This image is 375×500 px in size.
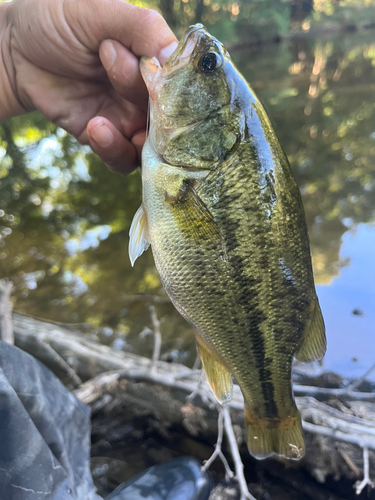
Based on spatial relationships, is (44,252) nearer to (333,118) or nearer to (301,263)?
(301,263)

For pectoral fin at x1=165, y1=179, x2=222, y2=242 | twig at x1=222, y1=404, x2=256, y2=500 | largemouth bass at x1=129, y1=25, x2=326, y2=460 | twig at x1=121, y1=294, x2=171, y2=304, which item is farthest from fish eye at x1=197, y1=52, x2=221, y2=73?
twig at x1=121, y1=294, x2=171, y2=304

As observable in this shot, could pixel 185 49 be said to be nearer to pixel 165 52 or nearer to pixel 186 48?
pixel 186 48

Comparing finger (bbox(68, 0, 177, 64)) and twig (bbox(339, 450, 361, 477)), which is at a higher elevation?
finger (bbox(68, 0, 177, 64))

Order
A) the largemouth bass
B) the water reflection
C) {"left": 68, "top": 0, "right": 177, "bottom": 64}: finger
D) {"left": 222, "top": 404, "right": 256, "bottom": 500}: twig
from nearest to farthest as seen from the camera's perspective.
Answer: the largemouth bass
{"left": 68, "top": 0, "right": 177, "bottom": 64}: finger
{"left": 222, "top": 404, "right": 256, "bottom": 500}: twig
the water reflection

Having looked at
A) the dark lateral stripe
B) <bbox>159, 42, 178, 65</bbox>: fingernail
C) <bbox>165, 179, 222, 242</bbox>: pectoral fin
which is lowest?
the dark lateral stripe

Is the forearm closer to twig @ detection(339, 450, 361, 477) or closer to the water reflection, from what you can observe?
the water reflection

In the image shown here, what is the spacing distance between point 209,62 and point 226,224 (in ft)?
2.18

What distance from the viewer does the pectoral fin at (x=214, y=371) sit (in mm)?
1429

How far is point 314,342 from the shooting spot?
4.67ft

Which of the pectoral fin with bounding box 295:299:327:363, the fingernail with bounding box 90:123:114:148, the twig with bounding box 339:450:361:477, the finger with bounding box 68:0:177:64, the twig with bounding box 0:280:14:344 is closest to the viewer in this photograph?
the pectoral fin with bounding box 295:299:327:363

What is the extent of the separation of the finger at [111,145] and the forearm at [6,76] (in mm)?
845

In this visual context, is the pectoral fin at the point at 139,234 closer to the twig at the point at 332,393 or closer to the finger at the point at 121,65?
the finger at the point at 121,65

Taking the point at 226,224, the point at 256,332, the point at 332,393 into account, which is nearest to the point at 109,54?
the point at 226,224

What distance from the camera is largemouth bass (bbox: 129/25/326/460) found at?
4.20 feet
